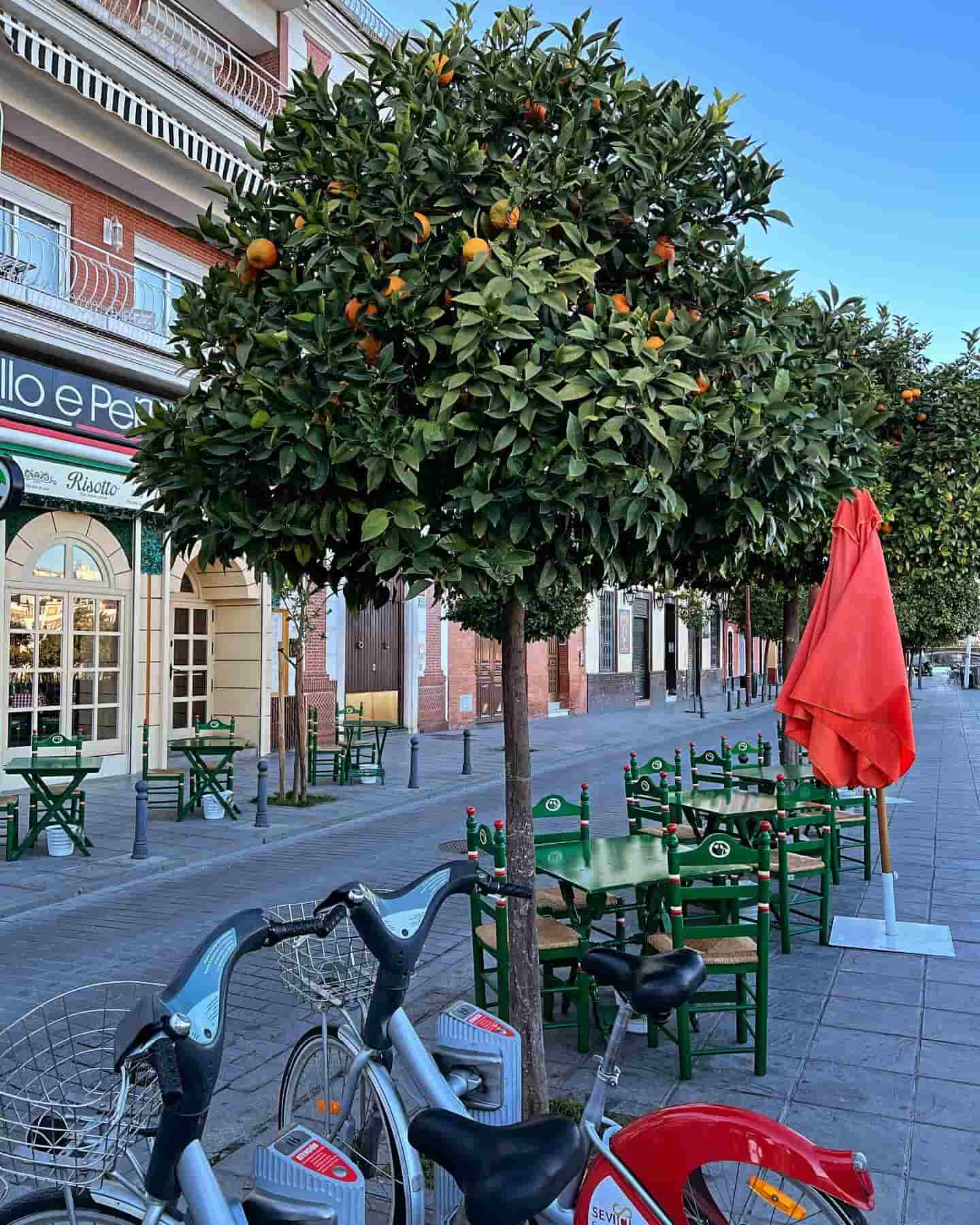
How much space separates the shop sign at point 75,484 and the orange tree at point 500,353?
963cm

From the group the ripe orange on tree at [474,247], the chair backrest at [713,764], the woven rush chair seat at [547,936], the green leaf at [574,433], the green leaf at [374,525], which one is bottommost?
the woven rush chair seat at [547,936]

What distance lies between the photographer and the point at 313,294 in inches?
140

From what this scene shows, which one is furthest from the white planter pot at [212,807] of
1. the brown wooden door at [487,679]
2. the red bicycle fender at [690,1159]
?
the brown wooden door at [487,679]

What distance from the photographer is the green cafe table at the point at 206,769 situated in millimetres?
11219

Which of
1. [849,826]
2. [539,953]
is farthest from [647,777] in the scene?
[539,953]

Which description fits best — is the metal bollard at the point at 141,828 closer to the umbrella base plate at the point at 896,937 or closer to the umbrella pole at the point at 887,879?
the umbrella base plate at the point at 896,937

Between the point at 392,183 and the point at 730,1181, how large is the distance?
3.39 meters

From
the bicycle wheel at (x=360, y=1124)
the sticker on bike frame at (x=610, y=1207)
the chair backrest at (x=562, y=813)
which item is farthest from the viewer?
the chair backrest at (x=562, y=813)

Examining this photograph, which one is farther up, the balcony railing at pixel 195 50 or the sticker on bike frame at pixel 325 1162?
the balcony railing at pixel 195 50

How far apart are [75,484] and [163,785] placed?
168 inches

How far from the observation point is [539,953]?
4.62 metres

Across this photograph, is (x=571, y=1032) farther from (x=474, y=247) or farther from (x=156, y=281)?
(x=156, y=281)

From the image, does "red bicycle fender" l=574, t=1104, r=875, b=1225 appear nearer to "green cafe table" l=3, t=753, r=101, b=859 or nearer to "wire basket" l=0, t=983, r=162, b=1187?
"wire basket" l=0, t=983, r=162, b=1187

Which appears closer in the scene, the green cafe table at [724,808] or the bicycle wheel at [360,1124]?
the bicycle wheel at [360,1124]
